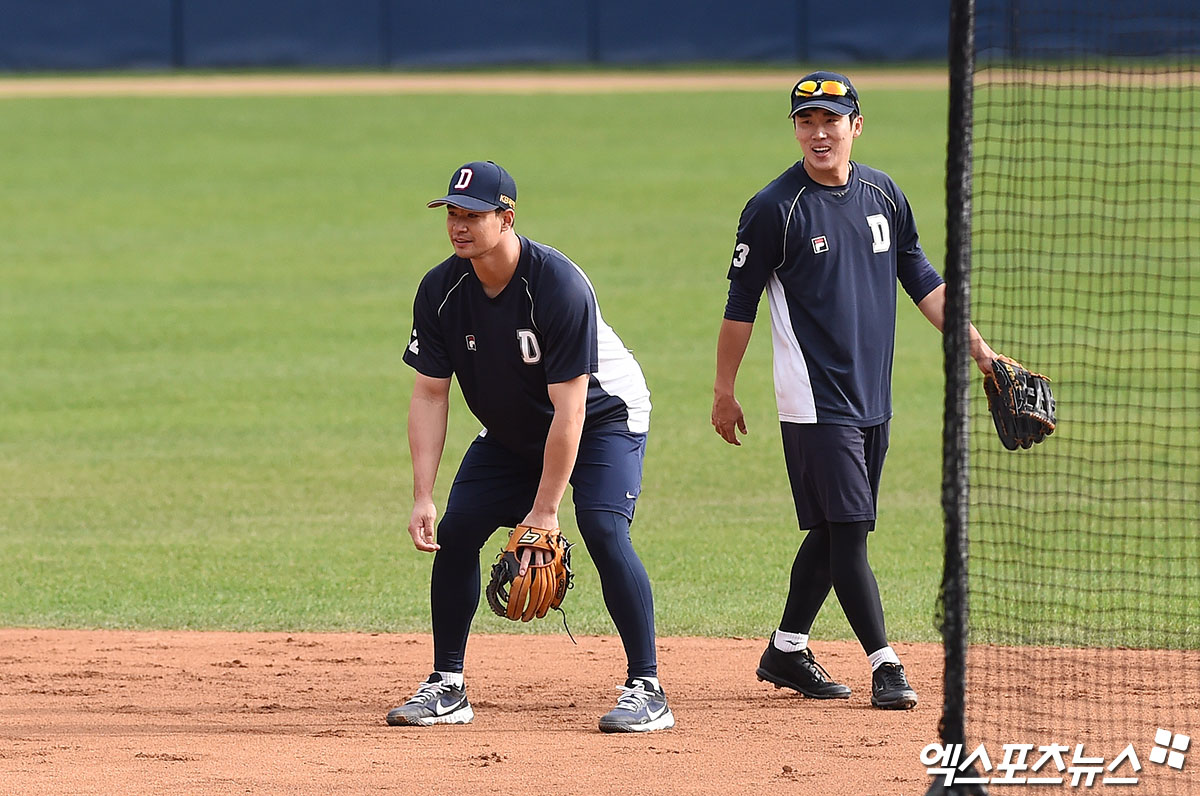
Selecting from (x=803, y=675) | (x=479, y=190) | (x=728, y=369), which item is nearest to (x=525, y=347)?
(x=479, y=190)

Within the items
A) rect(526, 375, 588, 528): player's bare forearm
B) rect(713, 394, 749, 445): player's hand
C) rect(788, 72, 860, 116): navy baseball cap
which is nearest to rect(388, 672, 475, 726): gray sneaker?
rect(526, 375, 588, 528): player's bare forearm

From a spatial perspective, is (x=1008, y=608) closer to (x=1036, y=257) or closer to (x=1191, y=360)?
(x=1191, y=360)

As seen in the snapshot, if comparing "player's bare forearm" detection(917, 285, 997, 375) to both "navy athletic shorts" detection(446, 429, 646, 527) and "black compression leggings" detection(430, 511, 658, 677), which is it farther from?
"black compression leggings" detection(430, 511, 658, 677)

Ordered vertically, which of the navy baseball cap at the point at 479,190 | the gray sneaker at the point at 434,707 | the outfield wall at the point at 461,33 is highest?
the outfield wall at the point at 461,33

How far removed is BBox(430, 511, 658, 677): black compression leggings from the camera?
18.9 feet

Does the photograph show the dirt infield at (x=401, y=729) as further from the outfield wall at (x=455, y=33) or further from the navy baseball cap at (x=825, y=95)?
the outfield wall at (x=455, y=33)

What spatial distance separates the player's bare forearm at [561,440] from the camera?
5547mm

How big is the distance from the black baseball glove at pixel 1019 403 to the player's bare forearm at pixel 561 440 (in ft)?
5.22

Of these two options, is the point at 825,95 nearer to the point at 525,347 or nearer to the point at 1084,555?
the point at 525,347

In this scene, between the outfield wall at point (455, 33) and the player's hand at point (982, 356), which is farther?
the outfield wall at point (455, 33)

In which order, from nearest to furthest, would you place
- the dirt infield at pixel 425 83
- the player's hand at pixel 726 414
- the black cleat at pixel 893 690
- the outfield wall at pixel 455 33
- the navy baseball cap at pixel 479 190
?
the navy baseball cap at pixel 479 190 < the black cleat at pixel 893 690 < the player's hand at pixel 726 414 < the dirt infield at pixel 425 83 < the outfield wall at pixel 455 33

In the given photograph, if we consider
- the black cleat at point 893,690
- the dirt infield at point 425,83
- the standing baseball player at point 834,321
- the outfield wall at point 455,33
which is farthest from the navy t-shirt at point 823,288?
the outfield wall at point 455,33

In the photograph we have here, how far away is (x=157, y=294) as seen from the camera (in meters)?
19.1

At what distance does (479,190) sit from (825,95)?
1332mm
